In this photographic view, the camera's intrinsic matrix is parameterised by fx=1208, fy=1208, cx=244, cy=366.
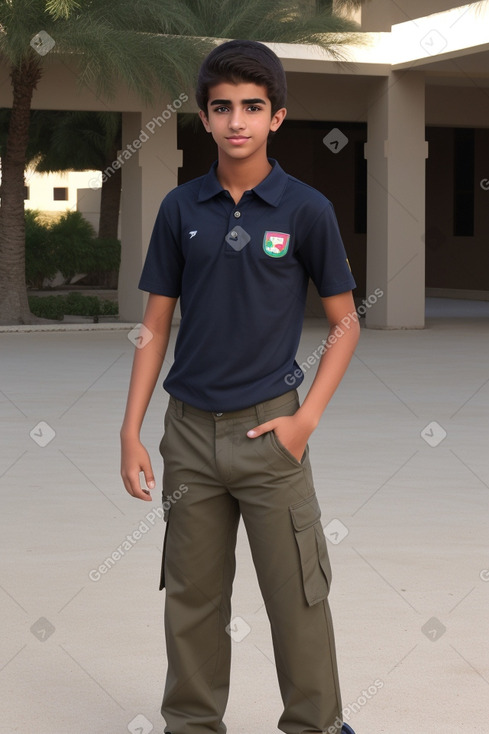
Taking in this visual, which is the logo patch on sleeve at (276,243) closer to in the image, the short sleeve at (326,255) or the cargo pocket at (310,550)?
the short sleeve at (326,255)

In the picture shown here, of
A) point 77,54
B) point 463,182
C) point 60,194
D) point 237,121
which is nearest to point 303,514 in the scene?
point 237,121

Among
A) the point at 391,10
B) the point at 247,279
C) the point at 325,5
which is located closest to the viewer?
the point at 247,279

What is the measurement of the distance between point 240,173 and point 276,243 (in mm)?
215

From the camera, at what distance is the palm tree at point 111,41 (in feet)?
52.5

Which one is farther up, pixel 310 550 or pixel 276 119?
pixel 276 119

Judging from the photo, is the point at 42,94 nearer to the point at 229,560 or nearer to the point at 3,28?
the point at 3,28

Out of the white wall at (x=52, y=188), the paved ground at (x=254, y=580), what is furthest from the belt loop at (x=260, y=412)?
the white wall at (x=52, y=188)

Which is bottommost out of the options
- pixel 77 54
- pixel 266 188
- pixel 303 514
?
pixel 303 514

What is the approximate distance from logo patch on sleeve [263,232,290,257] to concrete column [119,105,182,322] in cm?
1601

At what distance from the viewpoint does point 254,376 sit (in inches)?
115

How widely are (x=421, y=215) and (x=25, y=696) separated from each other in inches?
646

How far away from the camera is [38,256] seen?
26.9 metres

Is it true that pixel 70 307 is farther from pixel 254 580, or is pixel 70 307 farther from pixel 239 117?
pixel 239 117

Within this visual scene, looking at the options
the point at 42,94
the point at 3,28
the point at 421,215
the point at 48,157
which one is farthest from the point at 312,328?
the point at 48,157
